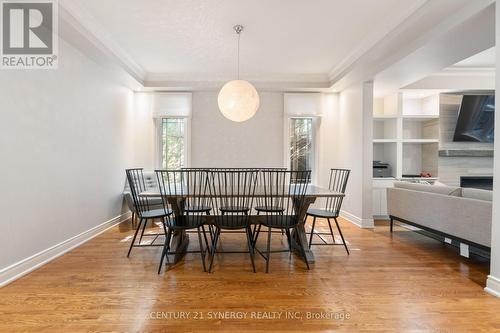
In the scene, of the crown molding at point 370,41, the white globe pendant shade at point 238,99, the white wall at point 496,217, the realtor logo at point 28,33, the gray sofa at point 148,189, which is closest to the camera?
the white wall at point 496,217

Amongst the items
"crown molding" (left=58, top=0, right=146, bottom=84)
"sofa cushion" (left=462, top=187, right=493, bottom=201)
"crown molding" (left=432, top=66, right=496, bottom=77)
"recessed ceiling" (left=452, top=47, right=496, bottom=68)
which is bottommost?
"sofa cushion" (left=462, top=187, right=493, bottom=201)

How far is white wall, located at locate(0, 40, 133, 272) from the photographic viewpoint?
93.1 inches

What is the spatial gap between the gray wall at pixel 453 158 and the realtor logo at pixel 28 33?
5.93 m

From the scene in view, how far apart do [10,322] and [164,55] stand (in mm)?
3556

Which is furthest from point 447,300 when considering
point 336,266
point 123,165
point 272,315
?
point 123,165

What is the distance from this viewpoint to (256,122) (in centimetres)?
526

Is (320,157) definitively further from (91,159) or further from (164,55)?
(91,159)

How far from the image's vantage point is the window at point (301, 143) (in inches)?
213

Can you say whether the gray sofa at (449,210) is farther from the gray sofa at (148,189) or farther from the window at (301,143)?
the gray sofa at (148,189)

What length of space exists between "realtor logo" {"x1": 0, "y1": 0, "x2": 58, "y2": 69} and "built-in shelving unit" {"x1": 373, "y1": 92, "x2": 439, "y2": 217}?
191 inches

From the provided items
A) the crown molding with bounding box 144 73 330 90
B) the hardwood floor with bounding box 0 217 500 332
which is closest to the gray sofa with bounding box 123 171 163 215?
the hardwood floor with bounding box 0 217 500 332

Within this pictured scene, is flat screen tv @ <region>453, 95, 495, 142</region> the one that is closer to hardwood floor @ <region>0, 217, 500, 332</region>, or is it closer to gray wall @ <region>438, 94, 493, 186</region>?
gray wall @ <region>438, 94, 493, 186</region>

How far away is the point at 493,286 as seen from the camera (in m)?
2.10

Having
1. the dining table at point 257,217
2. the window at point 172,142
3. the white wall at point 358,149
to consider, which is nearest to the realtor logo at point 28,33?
the dining table at point 257,217
